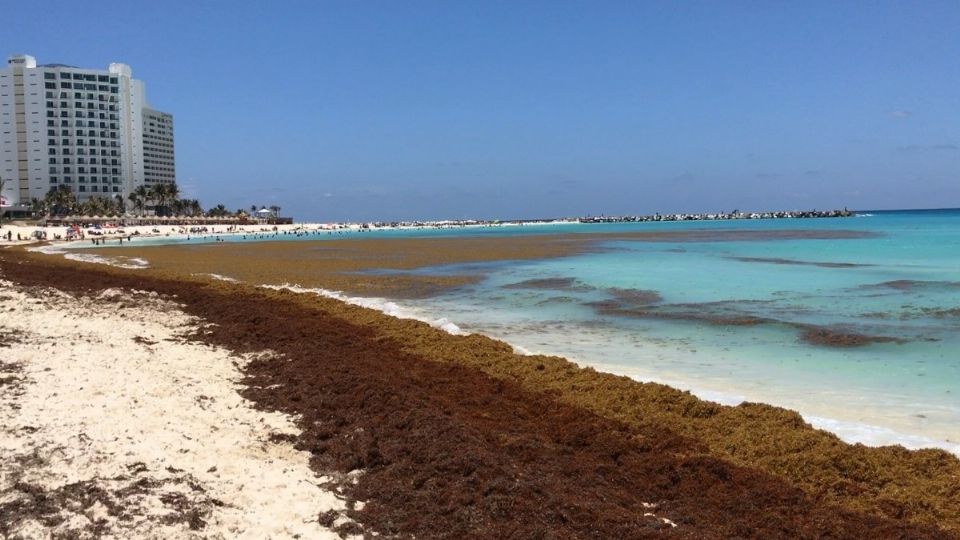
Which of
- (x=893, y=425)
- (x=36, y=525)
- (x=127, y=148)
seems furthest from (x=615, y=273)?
(x=127, y=148)

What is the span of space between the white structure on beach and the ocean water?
122419 millimetres

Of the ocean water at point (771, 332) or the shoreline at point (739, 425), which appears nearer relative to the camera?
the shoreline at point (739, 425)

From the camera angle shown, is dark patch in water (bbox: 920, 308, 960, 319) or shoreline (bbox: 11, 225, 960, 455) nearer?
shoreline (bbox: 11, 225, 960, 455)

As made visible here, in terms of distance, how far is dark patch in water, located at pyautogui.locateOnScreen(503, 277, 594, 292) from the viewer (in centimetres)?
2264

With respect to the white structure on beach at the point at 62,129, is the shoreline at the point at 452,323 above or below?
below

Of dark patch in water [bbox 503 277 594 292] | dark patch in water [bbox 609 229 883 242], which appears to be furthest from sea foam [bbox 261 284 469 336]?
dark patch in water [bbox 609 229 883 242]

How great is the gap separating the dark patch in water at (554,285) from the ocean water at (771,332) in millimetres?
69

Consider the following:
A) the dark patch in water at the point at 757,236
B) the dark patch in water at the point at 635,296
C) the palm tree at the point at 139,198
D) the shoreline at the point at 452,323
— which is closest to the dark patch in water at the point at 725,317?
the dark patch in water at the point at 635,296

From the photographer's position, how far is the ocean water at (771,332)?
8594 mm

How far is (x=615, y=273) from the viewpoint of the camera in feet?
93.5

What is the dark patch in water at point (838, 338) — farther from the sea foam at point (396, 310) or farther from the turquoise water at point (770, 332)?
the sea foam at point (396, 310)

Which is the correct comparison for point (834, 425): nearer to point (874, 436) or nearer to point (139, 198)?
point (874, 436)

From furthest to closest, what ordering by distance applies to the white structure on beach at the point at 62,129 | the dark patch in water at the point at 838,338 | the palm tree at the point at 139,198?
the palm tree at the point at 139,198, the white structure on beach at the point at 62,129, the dark patch in water at the point at 838,338

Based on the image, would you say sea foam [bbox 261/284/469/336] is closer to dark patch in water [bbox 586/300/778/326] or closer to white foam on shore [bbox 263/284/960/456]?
white foam on shore [bbox 263/284/960/456]
